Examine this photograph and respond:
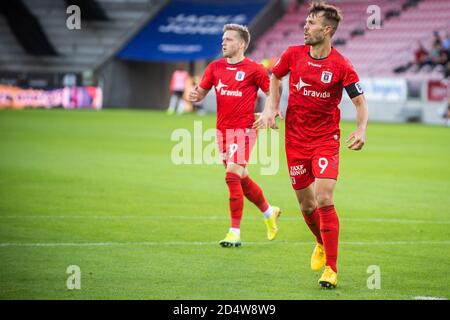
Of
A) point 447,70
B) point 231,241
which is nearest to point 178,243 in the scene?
point 231,241

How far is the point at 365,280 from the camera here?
847cm

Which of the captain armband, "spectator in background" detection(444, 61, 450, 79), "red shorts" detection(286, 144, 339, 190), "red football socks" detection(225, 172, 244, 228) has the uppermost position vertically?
"spectator in background" detection(444, 61, 450, 79)

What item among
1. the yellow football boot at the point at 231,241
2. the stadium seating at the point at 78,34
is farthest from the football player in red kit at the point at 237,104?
the stadium seating at the point at 78,34

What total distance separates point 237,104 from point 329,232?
316cm

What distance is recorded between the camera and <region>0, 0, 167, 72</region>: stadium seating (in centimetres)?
4794

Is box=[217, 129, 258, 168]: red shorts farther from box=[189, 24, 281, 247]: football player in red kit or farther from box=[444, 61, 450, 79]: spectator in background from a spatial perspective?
box=[444, 61, 450, 79]: spectator in background

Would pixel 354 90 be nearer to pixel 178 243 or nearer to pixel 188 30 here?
pixel 178 243

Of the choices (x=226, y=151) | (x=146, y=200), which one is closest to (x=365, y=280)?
(x=226, y=151)

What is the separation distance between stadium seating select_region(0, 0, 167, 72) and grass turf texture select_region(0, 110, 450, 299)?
2516cm

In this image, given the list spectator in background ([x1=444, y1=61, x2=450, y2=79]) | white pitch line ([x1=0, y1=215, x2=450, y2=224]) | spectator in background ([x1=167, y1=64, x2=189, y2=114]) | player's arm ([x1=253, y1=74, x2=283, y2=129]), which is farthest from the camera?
spectator in background ([x1=167, y1=64, x2=189, y2=114])

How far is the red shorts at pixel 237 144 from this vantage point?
11.0 metres

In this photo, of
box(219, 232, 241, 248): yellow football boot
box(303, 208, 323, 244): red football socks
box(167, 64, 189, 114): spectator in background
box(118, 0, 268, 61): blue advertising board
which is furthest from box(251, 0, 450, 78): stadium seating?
box(303, 208, 323, 244): red football socks

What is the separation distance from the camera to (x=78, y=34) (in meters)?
48.8
